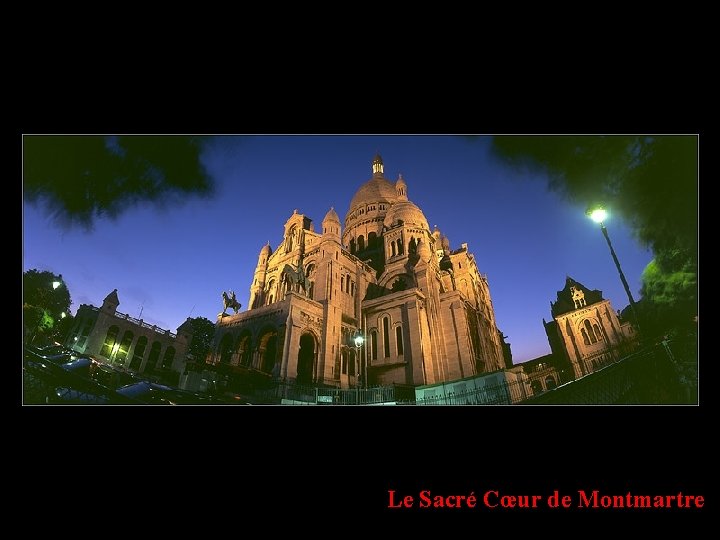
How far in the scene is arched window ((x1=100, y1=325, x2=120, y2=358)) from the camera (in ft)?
54.5

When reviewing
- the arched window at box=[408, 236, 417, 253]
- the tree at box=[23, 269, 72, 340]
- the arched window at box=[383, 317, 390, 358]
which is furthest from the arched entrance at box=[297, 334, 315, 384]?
the arched window at box=[408, 236, 417, 253]

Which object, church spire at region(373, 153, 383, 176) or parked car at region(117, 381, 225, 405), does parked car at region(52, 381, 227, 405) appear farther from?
church spire at region(373, 153, 383, 176)

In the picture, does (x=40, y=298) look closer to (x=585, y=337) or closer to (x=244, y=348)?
(x=244, y=348)

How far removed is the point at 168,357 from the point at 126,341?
97.8 inches

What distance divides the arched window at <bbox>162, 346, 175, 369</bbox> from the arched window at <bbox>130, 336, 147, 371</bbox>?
1162mm

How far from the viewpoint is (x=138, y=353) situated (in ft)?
60.4

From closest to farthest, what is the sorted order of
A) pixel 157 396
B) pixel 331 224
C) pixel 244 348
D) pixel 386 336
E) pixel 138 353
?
pixel 157 396 < pixel 138 353 < pixel 244 348 < pixel 386 336 < pixel 331 224

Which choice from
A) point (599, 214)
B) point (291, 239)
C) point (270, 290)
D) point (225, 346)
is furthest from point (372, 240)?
point (599, 214)

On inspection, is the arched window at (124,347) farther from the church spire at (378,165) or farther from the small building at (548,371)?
the church spire at (378,165)

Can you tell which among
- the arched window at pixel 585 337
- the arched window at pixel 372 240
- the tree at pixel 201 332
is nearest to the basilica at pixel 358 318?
the arched window at pixel 372 240

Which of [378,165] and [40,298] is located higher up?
[378,165]
